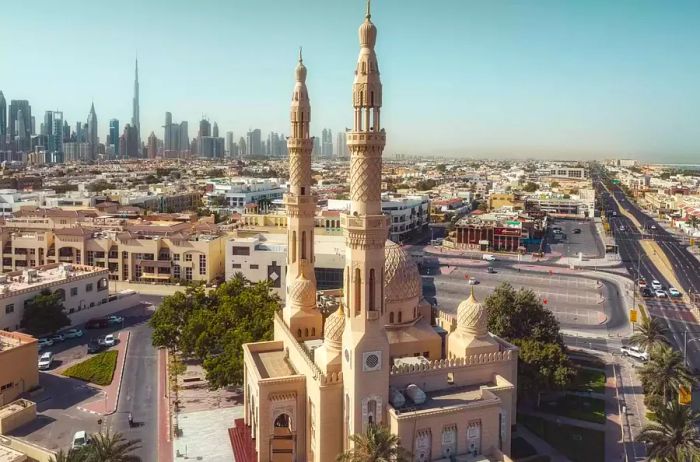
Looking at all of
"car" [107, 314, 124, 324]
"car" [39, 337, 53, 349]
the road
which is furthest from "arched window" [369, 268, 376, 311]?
"car" [107, 314, 124, 324]

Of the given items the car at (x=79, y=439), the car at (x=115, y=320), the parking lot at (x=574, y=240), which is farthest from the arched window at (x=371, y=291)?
the parking lot at (x=574, y=240)

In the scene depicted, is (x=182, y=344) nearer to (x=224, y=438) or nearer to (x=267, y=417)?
(x=224, y=438)

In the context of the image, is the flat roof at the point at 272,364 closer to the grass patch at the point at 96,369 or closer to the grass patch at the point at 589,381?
the grass patch at the point at 96,369

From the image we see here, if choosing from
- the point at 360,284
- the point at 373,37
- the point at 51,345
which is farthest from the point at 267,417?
the point at 51,345

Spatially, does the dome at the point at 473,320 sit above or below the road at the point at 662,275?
above

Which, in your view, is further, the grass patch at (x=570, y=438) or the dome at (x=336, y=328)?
the grass patch at (x=570, y=438)

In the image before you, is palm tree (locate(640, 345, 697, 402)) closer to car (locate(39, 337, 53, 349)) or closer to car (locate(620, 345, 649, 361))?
car (locate(620, 345, 649, 361))
